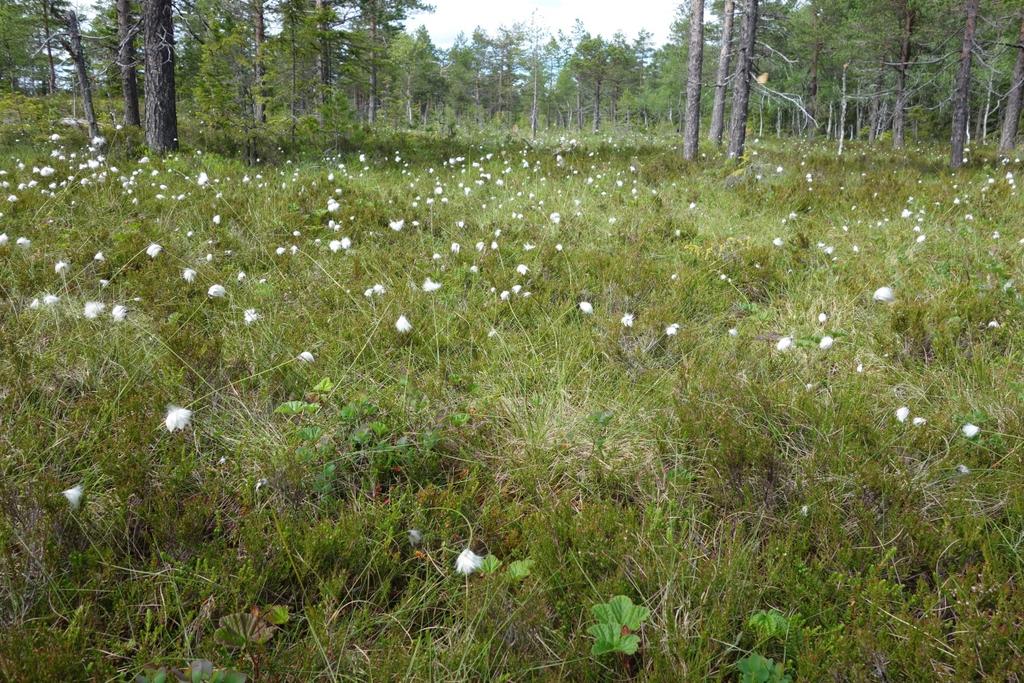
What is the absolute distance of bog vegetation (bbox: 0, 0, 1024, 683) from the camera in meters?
1.73

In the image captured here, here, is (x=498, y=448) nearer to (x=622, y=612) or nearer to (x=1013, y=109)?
(x=622, y=612)

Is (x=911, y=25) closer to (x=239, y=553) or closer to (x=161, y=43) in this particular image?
(x=161, y=43)

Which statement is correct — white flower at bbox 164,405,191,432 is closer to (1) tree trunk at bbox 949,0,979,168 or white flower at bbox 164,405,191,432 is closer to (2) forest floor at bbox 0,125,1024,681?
(2) forest floor at bbox 0,125,1024,681

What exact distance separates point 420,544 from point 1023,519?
241 cm

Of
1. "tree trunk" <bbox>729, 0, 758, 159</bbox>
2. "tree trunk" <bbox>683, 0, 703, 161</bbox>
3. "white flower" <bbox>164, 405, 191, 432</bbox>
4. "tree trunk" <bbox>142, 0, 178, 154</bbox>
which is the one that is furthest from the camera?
"tree trunk" <bbox>683, 0, 703, 161</bbox>

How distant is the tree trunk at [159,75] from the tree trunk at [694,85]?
9976 millimetres

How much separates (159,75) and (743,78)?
10.7m

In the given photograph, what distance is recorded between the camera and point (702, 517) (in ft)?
7.50

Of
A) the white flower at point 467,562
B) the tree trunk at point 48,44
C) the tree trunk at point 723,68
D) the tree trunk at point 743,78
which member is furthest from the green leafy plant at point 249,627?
the tree trunk at point 723,68

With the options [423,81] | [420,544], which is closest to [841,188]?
[420,544]

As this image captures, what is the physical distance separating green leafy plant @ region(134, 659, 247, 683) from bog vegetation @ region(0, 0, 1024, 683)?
14 millimetres

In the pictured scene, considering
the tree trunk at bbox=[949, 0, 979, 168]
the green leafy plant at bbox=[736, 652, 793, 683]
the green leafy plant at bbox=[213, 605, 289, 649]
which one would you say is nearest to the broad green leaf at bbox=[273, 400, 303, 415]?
the green leafy plant at bbox=[213, 605, 289, 649]

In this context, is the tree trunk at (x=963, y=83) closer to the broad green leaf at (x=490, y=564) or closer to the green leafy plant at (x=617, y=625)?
the green leafy plant at (x=617, y=625)

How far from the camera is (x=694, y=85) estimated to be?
39.0 feet
